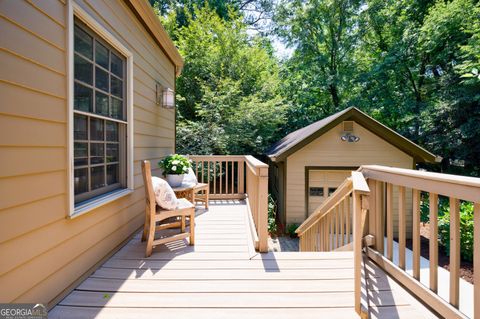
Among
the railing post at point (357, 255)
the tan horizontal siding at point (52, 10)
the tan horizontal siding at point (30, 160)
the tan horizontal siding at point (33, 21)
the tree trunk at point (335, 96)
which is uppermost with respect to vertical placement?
the tree trunk at point (335, 96)

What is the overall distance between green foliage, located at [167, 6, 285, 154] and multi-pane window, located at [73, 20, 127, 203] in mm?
5065

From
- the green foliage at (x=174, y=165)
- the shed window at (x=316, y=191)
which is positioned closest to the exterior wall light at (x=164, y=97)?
the green foliage at (x=174, y=165)

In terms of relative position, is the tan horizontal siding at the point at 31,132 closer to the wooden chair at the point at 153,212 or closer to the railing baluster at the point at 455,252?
the wooden chair at the point at 153,212

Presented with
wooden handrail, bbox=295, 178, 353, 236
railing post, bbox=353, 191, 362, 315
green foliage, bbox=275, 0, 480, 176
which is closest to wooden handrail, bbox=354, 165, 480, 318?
wooden handrail, bbox=295, 178, 353, 236

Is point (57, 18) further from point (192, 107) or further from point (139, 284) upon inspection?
point (192, 107)

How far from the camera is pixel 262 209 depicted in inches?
105

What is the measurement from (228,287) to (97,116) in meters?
1.99

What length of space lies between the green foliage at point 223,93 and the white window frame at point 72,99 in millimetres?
4934

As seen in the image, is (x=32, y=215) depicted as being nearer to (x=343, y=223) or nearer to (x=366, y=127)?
(x=343, y=223)

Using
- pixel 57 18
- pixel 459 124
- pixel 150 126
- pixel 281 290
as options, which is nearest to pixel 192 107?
pixel 150 126

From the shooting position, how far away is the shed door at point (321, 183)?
7.30 m

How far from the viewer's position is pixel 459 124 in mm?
9125

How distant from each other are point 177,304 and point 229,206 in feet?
10.4

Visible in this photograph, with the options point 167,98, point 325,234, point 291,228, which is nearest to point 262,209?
point 325,234
